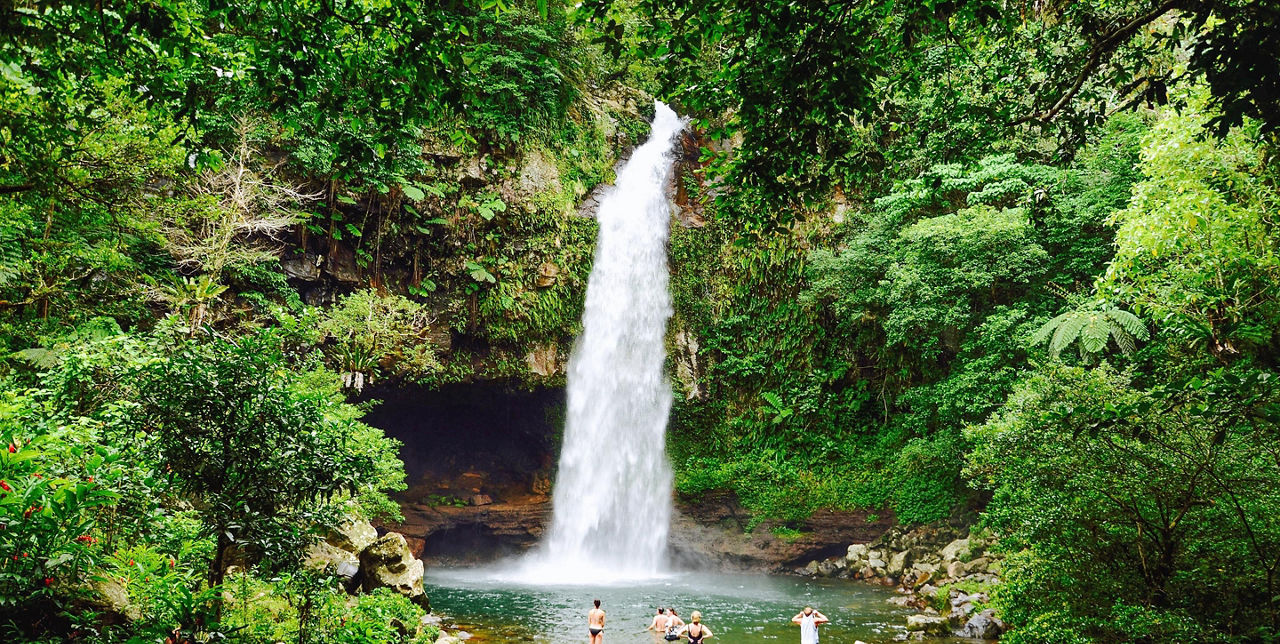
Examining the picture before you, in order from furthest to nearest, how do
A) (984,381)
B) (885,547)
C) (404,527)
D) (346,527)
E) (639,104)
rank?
(639,104) < (404,527) < (885,547) < (984,381) < (346,527)

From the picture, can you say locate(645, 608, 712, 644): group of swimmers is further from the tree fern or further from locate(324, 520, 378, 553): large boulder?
the tree fern

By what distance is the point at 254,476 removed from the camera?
4496 mm

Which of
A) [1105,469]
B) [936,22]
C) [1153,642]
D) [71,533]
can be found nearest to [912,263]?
[1105,469]

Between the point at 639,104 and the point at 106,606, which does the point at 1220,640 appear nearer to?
the point at 106,606

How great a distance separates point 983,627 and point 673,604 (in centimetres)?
598

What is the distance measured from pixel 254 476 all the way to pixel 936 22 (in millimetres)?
5337

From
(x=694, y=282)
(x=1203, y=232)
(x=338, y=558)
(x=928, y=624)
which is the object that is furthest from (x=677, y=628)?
(x=694, y=282)

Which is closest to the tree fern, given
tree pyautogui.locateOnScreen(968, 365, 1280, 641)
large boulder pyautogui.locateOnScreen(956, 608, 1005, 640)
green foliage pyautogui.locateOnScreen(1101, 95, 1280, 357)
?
green foliage pyautogui.locateOnScreen(1101, 95, 1280, 357)

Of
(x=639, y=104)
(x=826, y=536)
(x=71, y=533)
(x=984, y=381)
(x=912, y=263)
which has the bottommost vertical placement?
(x=826, y=536)

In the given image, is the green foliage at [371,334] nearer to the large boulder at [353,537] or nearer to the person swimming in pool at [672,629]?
the large boulder at [353,537]

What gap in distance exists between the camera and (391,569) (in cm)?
1076

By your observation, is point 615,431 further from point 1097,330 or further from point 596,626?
point 1097,330

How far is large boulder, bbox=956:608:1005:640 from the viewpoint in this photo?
33.7ft

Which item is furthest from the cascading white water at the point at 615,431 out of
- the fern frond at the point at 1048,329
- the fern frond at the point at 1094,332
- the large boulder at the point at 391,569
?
the fern frond at the point at 1094,332
